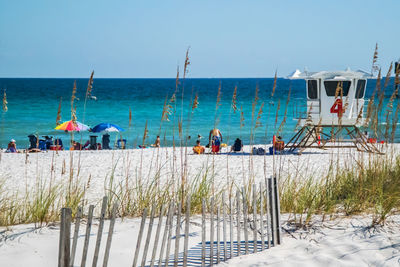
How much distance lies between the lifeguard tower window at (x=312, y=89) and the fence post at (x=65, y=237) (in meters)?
12.8

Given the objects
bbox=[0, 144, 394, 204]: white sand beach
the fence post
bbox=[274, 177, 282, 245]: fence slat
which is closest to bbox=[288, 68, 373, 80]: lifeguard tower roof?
bbox=[0, 144, 394, 204]: white sand beach

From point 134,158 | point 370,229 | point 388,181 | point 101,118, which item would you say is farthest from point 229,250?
point 101,118

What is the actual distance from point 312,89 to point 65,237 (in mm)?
12937

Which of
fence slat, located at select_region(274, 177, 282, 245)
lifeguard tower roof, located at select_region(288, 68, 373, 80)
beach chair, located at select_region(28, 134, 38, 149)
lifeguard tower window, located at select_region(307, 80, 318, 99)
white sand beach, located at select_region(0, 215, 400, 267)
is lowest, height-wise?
beach chair, located at select_region(28, 134, 38, 149)

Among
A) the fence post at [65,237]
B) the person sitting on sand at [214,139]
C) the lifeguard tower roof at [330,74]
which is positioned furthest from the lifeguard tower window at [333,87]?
the fence post at [65,237]

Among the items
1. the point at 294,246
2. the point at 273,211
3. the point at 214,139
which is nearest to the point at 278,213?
the point at 273,211

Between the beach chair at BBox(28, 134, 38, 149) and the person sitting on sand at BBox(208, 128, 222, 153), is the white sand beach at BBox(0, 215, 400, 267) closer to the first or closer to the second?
the person sitting on sand at BBox(208, 128, 222, 153)

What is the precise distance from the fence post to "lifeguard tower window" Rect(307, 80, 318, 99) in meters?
12.8

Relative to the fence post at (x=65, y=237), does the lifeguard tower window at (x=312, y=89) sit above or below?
above

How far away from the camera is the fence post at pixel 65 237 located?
7.88ft

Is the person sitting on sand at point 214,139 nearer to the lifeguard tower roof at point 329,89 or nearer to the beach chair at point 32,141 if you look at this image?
the lifeguard tower roof at point 329,89

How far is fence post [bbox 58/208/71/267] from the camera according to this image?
7.88ft

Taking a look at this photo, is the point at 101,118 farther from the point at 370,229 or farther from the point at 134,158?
the point at 370,229

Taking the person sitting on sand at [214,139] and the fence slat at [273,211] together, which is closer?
the fence slat at [273,211]
